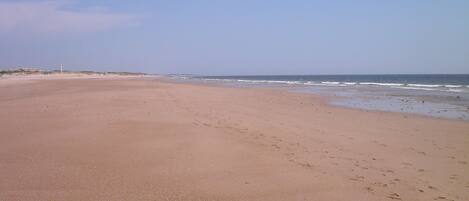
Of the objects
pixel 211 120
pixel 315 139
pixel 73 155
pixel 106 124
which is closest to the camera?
pixel 73 155

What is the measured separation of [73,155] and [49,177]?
4.50 feet

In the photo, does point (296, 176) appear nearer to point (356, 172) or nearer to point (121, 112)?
point (356, 172)

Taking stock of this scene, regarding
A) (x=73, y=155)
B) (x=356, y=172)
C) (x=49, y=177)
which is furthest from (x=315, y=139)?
(x=49, y=177)

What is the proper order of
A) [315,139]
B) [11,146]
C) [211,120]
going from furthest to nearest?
→ [211,120] → [315,139] → [11,146]

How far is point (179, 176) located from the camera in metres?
5.71

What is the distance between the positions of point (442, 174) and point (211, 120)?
647 centimetres

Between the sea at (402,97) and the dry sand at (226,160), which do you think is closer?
the dry sand at (226,160)

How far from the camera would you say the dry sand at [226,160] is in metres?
5.14

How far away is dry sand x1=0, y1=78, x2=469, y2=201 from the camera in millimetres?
5145

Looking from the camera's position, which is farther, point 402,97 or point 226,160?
point 402,97

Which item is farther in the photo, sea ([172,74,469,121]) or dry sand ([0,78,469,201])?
sea ([172,74,469,121])

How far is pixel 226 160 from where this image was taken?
22.0 ft

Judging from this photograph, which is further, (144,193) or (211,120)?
(211,120)

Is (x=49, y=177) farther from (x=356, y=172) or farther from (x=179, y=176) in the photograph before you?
(x=356, y=172)
